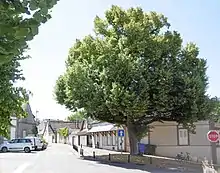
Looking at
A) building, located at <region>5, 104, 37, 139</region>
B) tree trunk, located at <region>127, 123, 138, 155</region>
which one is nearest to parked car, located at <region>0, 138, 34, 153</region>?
building, located at <region>5, 104, 37, 139</region>

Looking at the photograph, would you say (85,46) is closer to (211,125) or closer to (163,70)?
(163,70)

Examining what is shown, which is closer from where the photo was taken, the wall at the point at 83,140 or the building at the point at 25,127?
the building at the point at 25,127

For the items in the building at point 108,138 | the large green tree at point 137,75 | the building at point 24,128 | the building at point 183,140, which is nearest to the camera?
the large green tree at point 137,75

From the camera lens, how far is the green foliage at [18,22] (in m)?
2.73

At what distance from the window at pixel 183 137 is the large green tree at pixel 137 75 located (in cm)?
409

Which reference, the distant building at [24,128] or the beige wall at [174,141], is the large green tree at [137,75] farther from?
the distant building at [24,128]

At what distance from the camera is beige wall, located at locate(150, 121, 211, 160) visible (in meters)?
31.5

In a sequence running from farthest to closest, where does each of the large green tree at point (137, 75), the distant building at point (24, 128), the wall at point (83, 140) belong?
the wall at point (83, 140), the distant building at point (24, 128), the large green tree at point (137, 75)

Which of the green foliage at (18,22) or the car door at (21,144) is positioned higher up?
the green foliage at (18,22)

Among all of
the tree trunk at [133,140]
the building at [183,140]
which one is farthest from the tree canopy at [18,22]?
the building at [183,140]

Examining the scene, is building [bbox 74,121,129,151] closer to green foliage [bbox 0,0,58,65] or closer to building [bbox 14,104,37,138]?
building [bbox 14,104,37,138]

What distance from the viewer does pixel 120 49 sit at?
2662 cm

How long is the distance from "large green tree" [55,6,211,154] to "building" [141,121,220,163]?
390 centimetres

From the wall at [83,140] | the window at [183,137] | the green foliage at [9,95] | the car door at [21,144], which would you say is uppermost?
the green foliage at [9,95]
